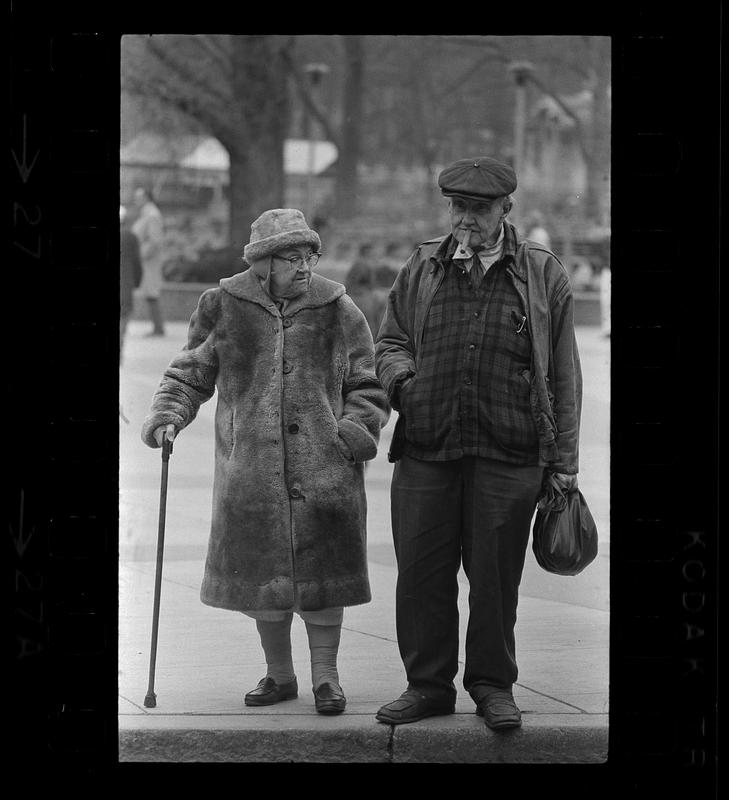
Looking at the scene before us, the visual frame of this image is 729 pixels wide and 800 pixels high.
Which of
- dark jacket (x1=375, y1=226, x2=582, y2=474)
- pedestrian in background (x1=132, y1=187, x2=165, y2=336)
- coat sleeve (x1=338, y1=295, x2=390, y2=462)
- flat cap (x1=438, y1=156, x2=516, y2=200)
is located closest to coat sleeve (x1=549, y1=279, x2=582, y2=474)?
dark jacket (x1=375, y1=226, x2=582, y2=474)

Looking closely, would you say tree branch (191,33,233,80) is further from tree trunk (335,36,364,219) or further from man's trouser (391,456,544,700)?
man's trouser (391,456,544,700)

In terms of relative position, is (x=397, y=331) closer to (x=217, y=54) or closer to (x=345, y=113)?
(x=217, y=54)

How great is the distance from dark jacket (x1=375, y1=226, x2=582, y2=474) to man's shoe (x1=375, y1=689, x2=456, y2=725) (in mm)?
770

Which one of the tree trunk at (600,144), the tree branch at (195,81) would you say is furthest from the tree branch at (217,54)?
the tree trunk at (600,144)

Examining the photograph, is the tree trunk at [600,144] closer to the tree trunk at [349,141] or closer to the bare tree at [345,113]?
the bare tree at [345,113]

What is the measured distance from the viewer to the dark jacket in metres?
4.70

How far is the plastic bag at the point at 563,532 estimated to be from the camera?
187 inches
